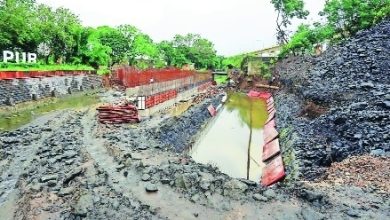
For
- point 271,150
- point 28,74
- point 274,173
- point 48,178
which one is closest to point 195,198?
point 48,178

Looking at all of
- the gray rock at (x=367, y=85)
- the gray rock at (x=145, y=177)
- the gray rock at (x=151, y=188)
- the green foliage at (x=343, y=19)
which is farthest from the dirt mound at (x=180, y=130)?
the green foliage at (x=343, y=19)

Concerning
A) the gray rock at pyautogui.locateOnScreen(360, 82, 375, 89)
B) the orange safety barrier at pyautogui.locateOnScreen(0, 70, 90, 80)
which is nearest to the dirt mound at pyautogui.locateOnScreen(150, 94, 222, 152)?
the gray rock at pyautogui.locateOnScreen(360, 82, 375, 89)

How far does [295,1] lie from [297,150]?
44.3 meters

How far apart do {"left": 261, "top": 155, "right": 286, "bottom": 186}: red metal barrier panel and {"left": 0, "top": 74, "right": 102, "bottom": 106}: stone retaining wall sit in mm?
17271

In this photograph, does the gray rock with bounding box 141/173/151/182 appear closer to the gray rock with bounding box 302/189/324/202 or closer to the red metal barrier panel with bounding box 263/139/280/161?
the gray rock with bounding box 302/189/324/202

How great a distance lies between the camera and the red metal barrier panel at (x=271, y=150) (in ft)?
59.2

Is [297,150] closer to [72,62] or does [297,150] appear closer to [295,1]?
[72,62]

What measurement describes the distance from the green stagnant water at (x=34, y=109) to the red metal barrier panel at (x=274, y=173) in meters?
13.0

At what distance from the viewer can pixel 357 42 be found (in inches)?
1089

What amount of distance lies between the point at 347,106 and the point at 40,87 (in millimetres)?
22853

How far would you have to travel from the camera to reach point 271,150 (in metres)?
18.8

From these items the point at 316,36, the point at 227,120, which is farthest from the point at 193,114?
the point at 316,36

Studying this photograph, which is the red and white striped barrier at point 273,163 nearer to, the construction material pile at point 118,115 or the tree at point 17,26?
the construction material pile at point 118,115

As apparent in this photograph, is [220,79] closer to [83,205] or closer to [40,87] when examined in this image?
[40,87]
